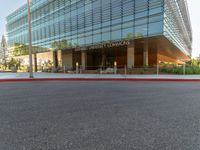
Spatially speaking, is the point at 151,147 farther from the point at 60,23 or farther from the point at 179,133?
the point at 60,23

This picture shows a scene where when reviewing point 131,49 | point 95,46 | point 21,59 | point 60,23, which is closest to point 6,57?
point 21,59

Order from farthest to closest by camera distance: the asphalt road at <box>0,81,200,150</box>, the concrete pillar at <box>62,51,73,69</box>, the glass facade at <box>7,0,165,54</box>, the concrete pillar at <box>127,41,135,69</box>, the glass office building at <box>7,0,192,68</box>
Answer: the concrete pillar at <box>62,51,73,69</box>
the concrete pillar at <box>127,41,135,69</box>
the glass office building at <box>7,0,192,68</box>
the glass facade at <box>7,0,165,54</box>
the asphalt road at <box>0,81,200,150</box>

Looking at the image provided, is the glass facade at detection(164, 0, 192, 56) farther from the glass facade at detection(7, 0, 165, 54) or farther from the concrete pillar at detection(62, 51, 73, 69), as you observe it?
the concrete pillar at detection(62, 51, 73, 69)

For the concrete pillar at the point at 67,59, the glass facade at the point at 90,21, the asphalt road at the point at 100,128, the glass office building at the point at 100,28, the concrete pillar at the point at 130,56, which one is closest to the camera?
the asphalt road at the point at 100,128

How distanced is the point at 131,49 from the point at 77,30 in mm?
11683

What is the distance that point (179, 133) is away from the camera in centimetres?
282

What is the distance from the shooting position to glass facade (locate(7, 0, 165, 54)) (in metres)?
20.2

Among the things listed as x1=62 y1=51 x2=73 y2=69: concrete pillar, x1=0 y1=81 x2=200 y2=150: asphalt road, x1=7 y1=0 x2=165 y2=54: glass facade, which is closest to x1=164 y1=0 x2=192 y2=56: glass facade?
x1=7 y1=0 x2=165 y2=54: glass facade

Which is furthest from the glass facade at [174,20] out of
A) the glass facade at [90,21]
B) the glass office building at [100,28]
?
the glass facade at [90,21]

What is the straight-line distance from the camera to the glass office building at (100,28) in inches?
812

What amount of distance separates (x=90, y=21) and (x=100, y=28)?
2.95m

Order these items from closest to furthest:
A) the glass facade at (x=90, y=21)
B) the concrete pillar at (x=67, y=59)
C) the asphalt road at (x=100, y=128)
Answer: the asphalt road at (x=100, y=128) < the glass facade at (x=90, y=21) < the concrete pillar at (x=67, y=59)

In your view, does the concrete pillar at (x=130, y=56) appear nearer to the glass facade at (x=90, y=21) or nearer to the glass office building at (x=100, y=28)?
the glass office building at (x=100, y=28)

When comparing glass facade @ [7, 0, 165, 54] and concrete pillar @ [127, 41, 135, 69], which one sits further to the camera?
concrete pillar @ [127, 41, 135, 69]
